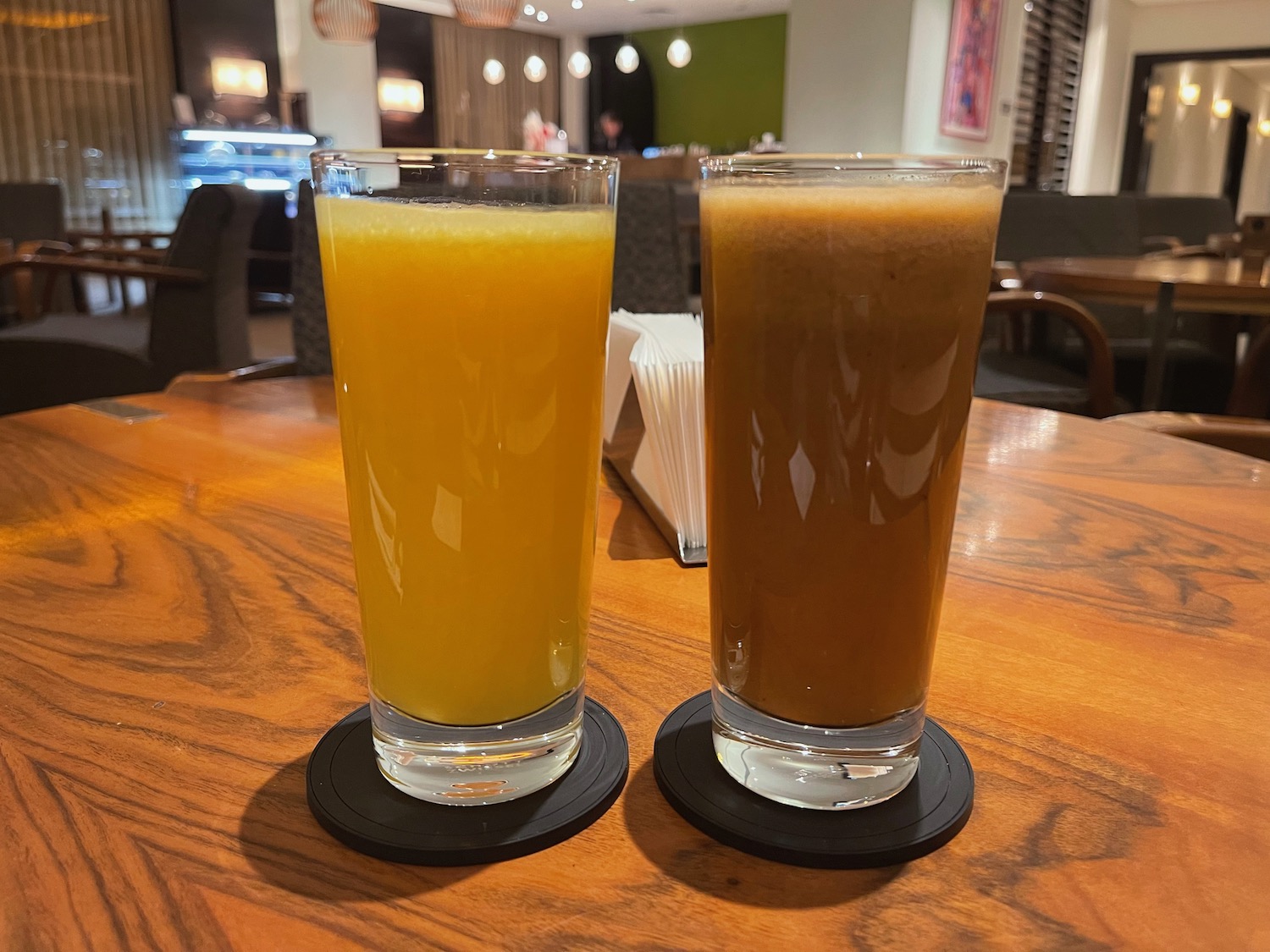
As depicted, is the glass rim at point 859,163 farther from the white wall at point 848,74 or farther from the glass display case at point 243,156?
the glass display case at point 243,156

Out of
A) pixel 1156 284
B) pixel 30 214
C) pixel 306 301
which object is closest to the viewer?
pixel 306 301

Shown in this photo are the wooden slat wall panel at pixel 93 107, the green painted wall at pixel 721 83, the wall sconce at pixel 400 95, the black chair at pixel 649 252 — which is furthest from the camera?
the green painted wall at pixel 721 83

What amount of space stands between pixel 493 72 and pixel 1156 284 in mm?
8466

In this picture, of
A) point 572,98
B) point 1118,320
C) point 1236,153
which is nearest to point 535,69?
point 572,98

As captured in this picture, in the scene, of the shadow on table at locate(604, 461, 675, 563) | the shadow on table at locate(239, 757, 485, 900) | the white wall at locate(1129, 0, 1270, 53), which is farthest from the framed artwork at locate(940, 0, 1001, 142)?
the shadow on table at locate(239, 757, 485, 900)

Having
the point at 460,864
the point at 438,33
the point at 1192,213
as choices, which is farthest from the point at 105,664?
the point at 438,33

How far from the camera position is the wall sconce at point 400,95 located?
8.74 meters

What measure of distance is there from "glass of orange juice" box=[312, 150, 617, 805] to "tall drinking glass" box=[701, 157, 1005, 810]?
5 cm

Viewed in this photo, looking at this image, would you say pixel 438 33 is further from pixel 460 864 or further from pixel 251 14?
pixel 460 864

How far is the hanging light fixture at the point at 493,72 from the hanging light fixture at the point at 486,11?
424 cm

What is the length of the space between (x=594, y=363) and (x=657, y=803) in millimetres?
156

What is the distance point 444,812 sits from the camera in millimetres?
321

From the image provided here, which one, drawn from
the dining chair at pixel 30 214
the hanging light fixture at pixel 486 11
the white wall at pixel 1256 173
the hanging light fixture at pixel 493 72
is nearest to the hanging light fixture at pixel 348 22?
the hanging light fixture at pixel 486 11

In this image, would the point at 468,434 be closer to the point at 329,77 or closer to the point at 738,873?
the point at 738,873
